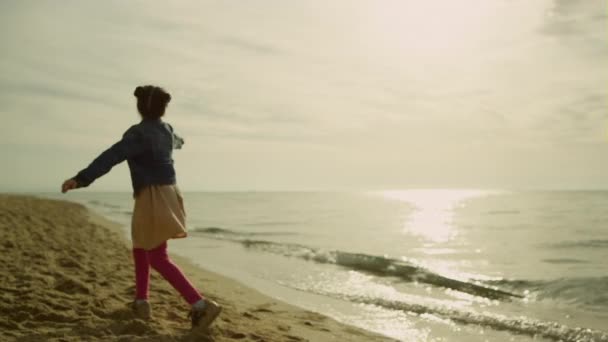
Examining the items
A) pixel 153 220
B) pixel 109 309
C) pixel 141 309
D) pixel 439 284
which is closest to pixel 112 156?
pixel 153 220

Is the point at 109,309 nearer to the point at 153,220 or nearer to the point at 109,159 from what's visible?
the point at 153,220

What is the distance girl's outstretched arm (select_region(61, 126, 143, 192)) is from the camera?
368cm

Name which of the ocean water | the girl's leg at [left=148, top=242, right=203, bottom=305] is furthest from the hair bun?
the ocean water

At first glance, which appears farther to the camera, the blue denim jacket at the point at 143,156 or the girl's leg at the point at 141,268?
the girl's leg at the point at 141,268

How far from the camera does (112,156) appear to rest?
381 centimetres

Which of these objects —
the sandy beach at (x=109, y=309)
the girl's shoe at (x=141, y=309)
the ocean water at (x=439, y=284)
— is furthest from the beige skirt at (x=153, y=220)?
the ocean water at (x=439, y=284)

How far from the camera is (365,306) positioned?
750cm

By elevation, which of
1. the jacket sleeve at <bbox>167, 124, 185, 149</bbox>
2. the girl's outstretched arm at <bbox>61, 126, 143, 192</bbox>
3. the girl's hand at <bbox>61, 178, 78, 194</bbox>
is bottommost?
the girl's hand at <bbox>61, 178, 78, 194</bbox>

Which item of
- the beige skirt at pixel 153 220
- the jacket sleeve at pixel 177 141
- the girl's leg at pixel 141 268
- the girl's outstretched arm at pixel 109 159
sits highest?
the jacket sleeve at pixel 177 141

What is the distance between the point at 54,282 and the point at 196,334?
2762 mm

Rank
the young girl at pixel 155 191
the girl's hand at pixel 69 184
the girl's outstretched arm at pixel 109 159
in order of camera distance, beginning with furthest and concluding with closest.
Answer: the young girl at pixel 155 191
the girl's outstretched arm at pixel 109 159
the girl's hand at pixel 69 184

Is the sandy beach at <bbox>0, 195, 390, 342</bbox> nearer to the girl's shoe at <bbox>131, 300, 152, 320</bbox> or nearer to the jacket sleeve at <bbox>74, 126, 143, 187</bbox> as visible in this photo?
the girl's shoe at <bbox>131, 300, 152, 320</bbox>

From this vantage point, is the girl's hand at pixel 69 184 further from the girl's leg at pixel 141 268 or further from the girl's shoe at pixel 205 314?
the girl's shoe at pixel 205 314

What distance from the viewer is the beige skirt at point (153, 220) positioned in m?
3.95
